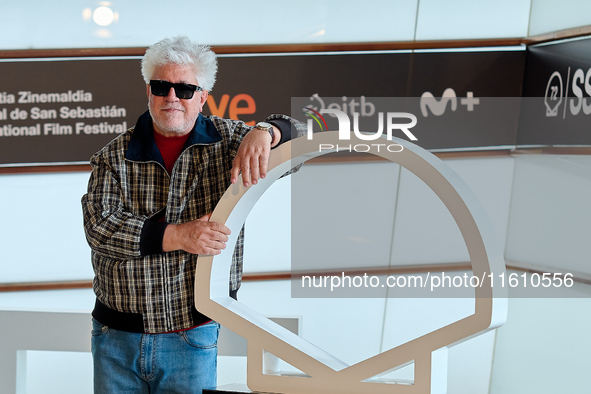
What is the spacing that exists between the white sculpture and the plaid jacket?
25 cm

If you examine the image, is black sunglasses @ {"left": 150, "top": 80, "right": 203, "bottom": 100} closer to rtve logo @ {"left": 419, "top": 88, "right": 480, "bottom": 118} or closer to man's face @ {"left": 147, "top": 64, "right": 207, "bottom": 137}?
man's face @ {"left": 147, "top": 64, "right": 207, "bottom": 137}

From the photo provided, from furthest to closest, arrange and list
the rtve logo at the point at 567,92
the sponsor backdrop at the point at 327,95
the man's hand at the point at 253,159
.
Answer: the sponsor backdrop at the point at 327,95 < the rtve logo at the point at 567,92 < the man's hand at the point at 253,159

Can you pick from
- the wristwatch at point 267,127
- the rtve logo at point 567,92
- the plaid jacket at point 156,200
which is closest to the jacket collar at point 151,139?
the plaid jacket at point 156,200

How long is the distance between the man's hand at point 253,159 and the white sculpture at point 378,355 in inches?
0.8

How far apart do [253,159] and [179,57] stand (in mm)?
452

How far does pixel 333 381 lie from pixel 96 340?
2.46 ft

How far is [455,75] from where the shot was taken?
3043 mm

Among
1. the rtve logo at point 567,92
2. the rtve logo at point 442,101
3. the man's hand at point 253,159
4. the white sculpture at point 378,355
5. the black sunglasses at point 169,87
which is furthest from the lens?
the rtve logo at point 442,101

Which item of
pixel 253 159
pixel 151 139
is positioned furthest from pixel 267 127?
pixel 151 139

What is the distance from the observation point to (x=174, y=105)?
1397 mm

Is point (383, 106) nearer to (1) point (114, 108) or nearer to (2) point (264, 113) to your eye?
(2) point (264, 113)

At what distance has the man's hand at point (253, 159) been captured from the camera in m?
1.11

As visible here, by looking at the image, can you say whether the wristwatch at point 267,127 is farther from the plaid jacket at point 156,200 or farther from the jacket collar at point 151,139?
the jacket collar at point 151,139

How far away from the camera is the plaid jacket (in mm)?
1398
